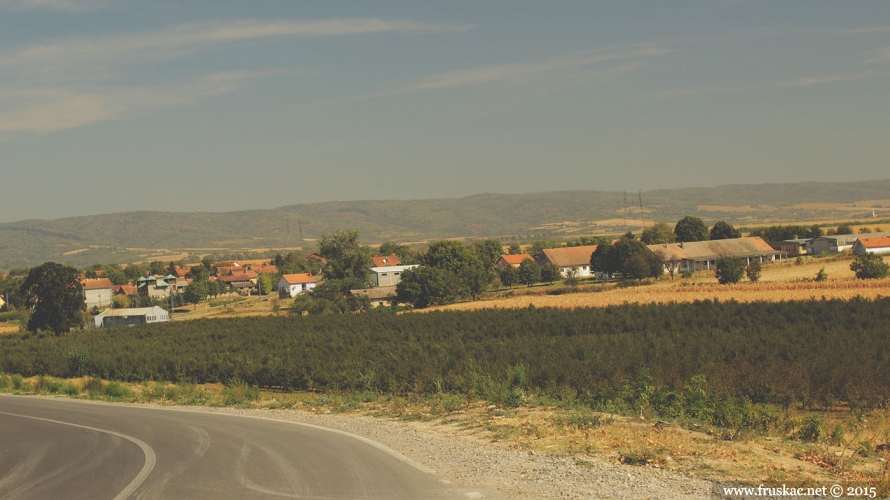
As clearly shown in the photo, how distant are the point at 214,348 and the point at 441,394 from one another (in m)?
27.1

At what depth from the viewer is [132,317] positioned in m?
91.1

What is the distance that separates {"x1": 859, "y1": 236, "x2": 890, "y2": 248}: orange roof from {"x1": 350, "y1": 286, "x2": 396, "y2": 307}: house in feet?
203

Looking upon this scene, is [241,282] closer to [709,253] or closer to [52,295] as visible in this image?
[52,295]

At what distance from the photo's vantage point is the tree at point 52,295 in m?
66.8

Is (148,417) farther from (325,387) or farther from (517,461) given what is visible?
(517,461)

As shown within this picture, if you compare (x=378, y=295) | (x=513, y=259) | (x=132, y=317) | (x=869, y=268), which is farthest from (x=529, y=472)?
(x=513, y=259)

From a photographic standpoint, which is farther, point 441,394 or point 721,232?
point 721,232

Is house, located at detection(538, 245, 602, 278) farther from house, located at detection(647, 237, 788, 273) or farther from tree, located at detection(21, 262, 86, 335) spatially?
tree, located at detection(21, 262, 86, 335)

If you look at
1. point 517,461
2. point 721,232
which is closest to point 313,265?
point 721,232

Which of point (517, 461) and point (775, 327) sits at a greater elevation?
point (517, 461)

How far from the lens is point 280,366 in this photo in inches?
1198

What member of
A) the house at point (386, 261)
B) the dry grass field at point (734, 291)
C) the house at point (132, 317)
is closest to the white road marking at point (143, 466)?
the dry grass field at point (734, 291)

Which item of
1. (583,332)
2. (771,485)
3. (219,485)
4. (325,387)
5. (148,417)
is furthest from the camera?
(583,332)

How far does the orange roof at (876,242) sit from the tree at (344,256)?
224ft
